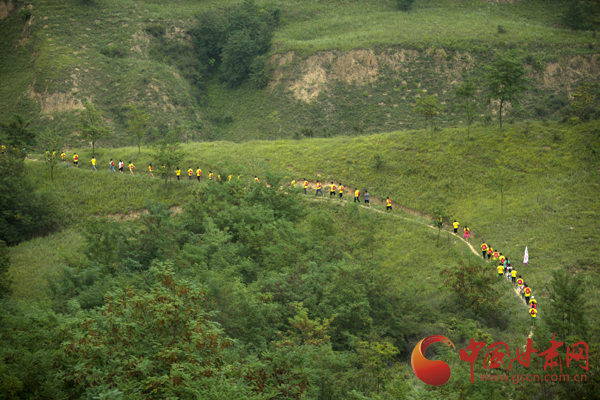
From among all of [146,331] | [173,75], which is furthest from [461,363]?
[173,75]

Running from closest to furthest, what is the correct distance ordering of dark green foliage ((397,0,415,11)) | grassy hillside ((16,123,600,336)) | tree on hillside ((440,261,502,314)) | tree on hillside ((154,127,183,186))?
tree on hillside ((440,261,502,314)) → grassy hillside ((16,123,600,336)) → tree on hillside ((154,127,183,186)) → dark green foliage ((397,0,415,11))

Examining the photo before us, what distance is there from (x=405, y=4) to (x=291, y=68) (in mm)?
23107

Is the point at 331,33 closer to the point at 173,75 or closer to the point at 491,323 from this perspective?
the point at 173,75

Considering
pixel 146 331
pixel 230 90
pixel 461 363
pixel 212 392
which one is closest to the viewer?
pixel 212 392

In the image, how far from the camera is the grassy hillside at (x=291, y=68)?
189ft

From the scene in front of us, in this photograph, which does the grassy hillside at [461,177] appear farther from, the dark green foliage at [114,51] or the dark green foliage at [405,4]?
the dark green foliage at [405,4]

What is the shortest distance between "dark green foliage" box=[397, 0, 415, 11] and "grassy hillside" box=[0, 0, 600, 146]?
232 cm

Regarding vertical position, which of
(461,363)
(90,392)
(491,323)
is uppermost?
(90,392)

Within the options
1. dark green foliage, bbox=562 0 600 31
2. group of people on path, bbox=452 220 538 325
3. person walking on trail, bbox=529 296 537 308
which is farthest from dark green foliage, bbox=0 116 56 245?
dark green foliage, bbox=562 0 600 31

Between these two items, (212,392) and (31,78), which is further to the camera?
(31,78)

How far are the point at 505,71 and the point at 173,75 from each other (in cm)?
4572

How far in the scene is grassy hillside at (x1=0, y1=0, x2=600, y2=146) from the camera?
5750cm

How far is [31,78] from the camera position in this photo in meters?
59.4

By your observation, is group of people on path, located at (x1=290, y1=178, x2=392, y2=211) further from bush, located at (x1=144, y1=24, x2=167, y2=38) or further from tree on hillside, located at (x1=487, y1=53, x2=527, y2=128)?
bush, located at (x1=144, y1=24, x2=167, y2=38)
